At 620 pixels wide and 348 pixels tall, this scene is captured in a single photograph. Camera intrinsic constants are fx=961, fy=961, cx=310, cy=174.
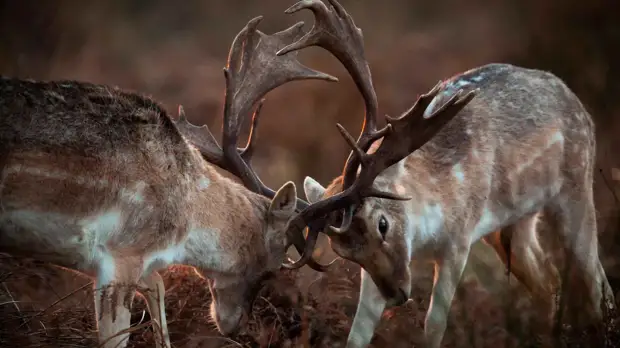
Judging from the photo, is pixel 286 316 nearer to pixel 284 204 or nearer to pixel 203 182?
pixel 284 204

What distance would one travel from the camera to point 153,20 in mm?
14891

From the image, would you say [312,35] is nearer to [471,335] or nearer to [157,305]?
[157,305]

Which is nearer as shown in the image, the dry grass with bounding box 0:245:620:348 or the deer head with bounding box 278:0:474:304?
the dry grass with bounding box 0:245:620:348

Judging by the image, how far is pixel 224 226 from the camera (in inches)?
213

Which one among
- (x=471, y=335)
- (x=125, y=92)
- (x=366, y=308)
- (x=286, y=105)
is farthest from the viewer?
(x=286, y=105)

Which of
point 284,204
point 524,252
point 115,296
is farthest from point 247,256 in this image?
point 524,252

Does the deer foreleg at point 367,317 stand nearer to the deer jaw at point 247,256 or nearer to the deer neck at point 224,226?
the deer jaw at point 247,256

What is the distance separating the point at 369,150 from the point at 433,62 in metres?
6.69

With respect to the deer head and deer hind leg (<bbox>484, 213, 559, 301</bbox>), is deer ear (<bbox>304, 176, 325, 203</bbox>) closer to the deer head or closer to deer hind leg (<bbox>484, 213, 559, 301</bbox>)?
the deer head

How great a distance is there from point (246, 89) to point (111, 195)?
1.59 m

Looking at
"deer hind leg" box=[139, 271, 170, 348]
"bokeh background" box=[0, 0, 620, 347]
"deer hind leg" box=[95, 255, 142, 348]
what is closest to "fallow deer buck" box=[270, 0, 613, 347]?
"bokeh background" box=[0, 0, 620, 347]

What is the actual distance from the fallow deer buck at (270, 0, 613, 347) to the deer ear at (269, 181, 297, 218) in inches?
9.7

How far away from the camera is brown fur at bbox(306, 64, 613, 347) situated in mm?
5441

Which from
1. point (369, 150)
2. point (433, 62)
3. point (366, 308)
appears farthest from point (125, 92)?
point (433, 62)
